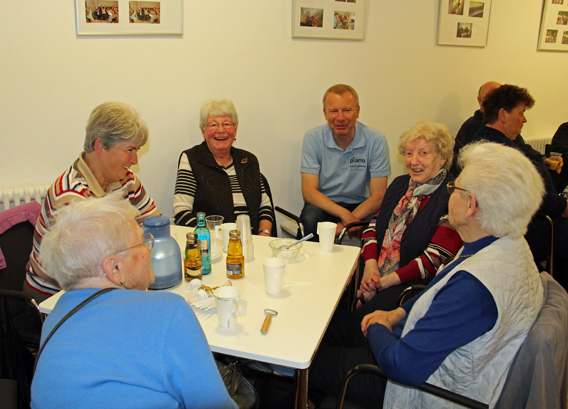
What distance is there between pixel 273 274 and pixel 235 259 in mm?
221

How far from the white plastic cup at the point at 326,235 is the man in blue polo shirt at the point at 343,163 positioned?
1.13m

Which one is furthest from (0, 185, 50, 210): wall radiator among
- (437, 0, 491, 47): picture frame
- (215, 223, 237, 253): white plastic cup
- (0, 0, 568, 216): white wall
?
(437, 0, 491, 47): picture frame

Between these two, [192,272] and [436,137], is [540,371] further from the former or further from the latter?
[436,137]

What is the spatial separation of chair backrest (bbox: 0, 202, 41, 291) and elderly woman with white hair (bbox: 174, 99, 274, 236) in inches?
34.7

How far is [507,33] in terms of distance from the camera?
14.6 ft

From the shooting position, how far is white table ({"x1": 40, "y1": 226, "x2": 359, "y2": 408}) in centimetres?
128

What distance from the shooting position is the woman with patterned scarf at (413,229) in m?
2.14

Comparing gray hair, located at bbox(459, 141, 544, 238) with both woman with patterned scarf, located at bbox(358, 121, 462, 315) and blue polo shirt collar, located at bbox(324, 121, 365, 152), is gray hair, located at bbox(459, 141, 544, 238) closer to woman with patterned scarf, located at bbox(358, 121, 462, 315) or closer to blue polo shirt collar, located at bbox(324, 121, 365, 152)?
woman with patterned scarf, located at bbox(358, 121, 462, 315)

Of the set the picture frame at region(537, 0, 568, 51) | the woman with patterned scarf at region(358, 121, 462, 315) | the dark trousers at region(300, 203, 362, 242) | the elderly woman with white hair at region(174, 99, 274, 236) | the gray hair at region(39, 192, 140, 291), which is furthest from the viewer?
the picture frame at region(537, 0, 568, 51)

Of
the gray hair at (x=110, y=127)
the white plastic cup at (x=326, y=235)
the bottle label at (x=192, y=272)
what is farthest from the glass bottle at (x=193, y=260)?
the gray hair at (x=110, y=127)

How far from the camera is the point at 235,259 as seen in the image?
1.73 m

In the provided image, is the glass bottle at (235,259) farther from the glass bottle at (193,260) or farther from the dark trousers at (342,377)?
the dark trousers at (342,377)

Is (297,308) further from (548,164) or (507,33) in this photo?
(507,33)

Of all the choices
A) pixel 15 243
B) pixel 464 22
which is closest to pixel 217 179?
pixel 15 243
